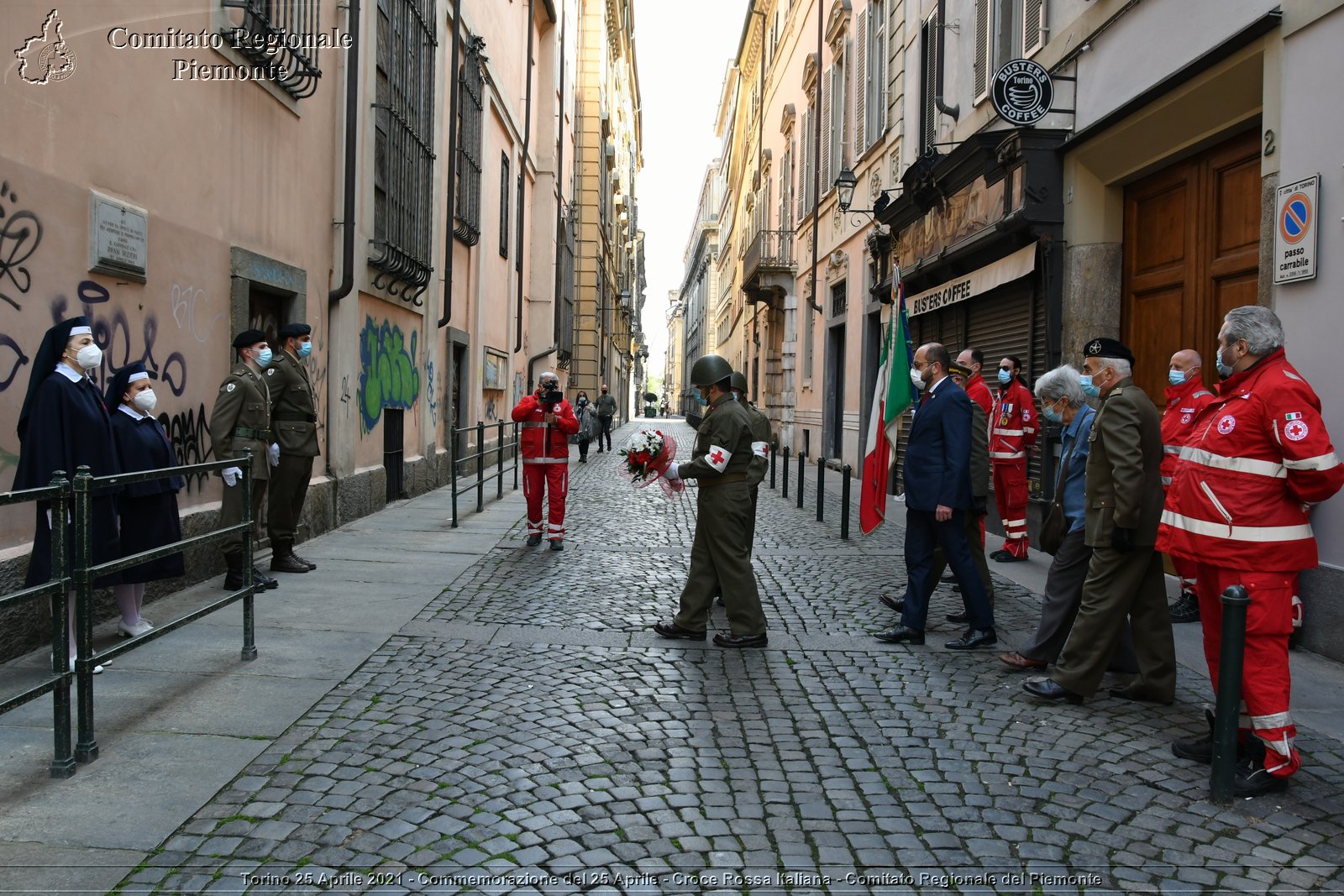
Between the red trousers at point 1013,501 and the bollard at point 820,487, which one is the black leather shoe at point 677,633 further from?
the bollard at point 820,487

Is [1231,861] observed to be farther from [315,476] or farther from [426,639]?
[315,476]

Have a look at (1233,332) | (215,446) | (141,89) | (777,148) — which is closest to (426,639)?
(215,446)

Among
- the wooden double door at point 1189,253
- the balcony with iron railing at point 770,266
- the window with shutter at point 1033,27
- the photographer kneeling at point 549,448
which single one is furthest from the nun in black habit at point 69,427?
the balcony with iron railing at point 770,266

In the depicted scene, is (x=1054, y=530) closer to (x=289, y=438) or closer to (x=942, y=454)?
(x=942, y=454)

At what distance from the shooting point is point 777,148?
3162 cm

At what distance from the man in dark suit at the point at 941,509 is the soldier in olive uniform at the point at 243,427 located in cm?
434

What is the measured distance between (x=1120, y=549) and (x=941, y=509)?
1317 mm

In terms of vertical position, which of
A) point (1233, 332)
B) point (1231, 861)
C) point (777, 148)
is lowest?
point (1231, 861)

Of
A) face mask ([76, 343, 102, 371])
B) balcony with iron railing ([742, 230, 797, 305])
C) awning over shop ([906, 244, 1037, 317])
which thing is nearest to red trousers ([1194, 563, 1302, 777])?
face mask ([76, 343, 102, 371])

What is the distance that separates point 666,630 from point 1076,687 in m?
2.42

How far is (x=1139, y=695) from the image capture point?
5.19m

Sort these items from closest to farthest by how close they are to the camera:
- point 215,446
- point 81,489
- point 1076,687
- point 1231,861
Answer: point 1231,861 → point 81,489 → point 1076,687 → point 215,446

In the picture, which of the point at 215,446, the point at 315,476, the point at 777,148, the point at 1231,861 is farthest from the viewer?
the point at 777,148

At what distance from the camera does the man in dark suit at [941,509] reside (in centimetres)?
619
